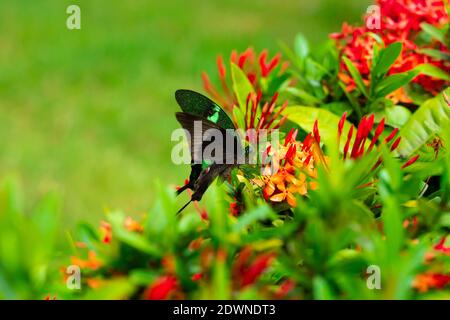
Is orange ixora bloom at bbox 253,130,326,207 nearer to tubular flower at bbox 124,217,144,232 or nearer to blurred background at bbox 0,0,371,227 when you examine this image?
tubular flower at bbox 124,217,144,232

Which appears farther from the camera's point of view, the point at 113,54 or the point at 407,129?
the point at 113,54

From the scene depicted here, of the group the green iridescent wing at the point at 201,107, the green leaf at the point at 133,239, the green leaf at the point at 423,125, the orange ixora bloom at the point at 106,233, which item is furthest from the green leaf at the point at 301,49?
the green leaf at the point at 133,239

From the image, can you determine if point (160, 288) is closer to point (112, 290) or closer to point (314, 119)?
point (112, 290)

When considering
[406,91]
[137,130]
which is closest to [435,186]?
[406,91]

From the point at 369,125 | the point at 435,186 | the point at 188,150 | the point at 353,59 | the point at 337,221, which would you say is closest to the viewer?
the point at 337,221

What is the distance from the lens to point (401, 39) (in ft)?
5.94

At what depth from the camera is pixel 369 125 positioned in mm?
1220

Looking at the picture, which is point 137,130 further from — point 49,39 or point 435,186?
point 435,186

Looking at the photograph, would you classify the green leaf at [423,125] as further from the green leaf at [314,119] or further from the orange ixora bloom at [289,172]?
the orange ixora bloom at [289,172]

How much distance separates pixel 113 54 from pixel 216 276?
5.49m

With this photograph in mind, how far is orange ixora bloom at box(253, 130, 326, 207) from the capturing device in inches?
48.1

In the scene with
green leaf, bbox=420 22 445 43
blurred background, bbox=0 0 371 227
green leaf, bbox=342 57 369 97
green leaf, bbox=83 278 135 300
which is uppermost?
blurred background, bbox=0 0 371 227

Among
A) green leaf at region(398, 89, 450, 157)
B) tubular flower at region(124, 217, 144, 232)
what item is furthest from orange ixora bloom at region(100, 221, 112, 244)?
green leaf at region(398, 89, 450, 157)

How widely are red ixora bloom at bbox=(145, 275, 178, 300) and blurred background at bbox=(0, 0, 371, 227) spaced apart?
3.23 m
